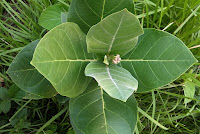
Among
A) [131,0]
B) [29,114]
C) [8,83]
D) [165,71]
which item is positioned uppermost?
[131,0]

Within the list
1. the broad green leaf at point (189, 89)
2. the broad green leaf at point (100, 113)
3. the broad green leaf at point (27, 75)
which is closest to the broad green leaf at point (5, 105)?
the broad green leaf at point (27, 75)

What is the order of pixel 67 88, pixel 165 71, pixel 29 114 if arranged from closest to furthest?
pixel 67 88 < pixel 165 71 < pixel 29 114

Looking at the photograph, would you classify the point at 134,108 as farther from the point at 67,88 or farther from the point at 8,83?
the point at 8,83

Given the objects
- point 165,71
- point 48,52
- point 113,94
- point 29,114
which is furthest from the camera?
point 29,114

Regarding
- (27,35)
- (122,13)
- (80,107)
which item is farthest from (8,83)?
(122,13)

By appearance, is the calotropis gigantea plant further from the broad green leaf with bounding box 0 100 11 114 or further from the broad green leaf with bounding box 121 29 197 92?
the broad green leaf with bounding box 0 100 11 114

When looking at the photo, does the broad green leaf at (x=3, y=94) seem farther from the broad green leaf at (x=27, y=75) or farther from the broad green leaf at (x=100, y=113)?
the broad green leaf at (x=100, y=113)
